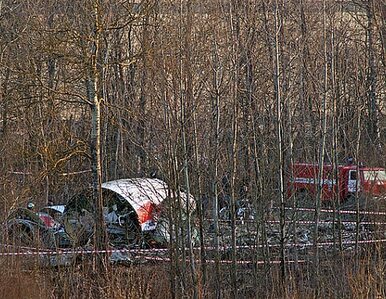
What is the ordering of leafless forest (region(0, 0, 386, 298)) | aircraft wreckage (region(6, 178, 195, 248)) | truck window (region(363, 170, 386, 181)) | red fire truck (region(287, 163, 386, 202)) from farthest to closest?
truck window (region(363, 170, 386, 181))
red fire truck (region(287, 163, 386, 202))
aircraft wreckage (region(6, 178, 195, 248))
leafless forest (region(0, 0, 386, 298))

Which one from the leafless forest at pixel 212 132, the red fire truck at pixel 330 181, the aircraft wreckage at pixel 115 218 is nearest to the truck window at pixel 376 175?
the red fire truck at pixel 330 181

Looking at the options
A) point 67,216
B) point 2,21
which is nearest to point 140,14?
point 67,216

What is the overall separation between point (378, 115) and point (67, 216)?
8954mm

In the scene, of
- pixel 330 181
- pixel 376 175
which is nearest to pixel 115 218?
pixel 330 181

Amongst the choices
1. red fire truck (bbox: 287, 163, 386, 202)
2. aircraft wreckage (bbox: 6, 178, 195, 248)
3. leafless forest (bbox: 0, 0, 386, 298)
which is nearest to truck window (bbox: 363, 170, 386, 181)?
red fire truck (bbox: 287, 163, 386, 202)

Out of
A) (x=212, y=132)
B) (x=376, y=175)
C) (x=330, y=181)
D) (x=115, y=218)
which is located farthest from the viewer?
(x=115, y=218)

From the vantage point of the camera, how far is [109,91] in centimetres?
2034

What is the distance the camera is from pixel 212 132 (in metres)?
11.9

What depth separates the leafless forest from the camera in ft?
35.3

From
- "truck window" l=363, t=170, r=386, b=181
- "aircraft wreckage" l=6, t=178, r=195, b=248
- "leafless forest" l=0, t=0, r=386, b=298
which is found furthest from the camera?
"truck window" l=363, t=170, r=386, b=181

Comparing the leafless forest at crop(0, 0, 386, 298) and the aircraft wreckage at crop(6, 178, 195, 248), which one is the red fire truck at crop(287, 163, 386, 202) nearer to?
the leafless forest at crop(0, 0, 386, 298)

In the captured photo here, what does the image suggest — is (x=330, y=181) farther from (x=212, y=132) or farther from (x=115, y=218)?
(x=115, y=218)

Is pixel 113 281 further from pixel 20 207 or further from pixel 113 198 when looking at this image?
pixel 113 198

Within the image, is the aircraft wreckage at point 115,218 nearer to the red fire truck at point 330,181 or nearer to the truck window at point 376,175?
the red fire truck at point 330,181
